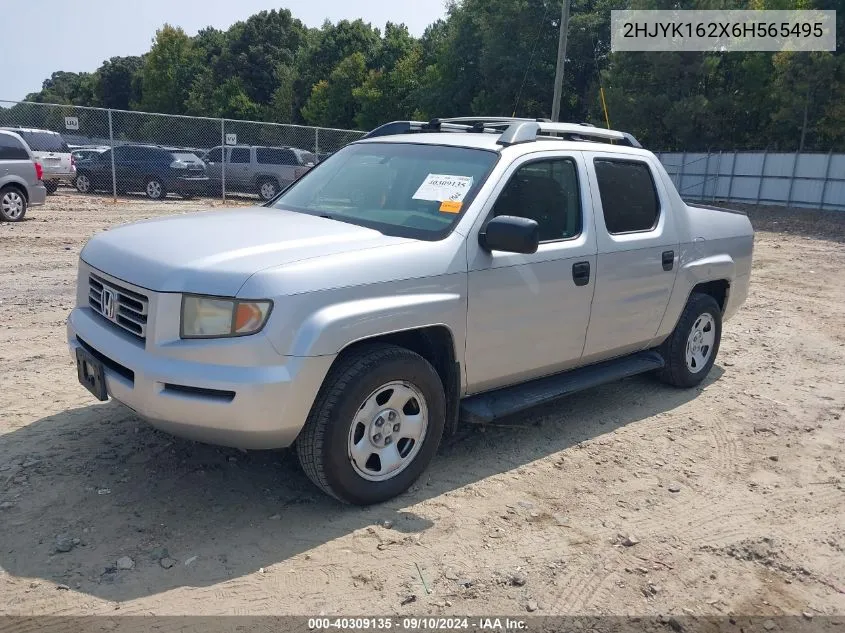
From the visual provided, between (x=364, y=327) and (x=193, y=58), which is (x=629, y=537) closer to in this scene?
(x=364, y=327)

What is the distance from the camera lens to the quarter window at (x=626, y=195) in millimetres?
4941

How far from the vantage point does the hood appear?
3.36 metres

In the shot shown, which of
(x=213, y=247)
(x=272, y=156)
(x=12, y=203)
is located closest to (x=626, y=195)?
(x=213, y=247)

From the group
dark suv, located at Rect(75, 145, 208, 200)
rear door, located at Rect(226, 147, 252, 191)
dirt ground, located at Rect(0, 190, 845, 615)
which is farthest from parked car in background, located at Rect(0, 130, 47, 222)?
dirt ground, located at Rect(0, 190, 845, 615)

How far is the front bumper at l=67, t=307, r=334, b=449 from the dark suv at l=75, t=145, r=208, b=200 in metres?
18.7

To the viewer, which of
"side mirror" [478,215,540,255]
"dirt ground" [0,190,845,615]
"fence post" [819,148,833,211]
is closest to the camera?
"dirt ground" [0,190,845,615]

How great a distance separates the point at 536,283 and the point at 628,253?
978 millimetres

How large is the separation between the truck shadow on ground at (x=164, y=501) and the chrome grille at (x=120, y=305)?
2.92ft

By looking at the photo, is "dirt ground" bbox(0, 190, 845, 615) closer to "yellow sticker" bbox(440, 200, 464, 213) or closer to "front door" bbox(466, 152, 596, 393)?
"front door" bbox(466, 152, 596, 393)

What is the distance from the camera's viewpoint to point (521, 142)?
4.54m

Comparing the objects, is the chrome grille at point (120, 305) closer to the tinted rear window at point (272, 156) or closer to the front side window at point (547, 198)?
the front side window at point (547, 198)

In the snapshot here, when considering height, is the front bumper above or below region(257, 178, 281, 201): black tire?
above

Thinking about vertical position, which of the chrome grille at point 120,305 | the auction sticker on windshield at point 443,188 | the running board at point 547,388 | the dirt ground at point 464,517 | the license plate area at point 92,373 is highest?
the auction sticker on windshield at point 443,188

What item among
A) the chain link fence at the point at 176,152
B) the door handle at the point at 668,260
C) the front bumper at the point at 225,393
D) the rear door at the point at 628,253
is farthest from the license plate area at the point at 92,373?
the chain link fence at the point at 176,152
